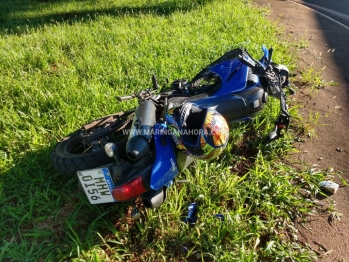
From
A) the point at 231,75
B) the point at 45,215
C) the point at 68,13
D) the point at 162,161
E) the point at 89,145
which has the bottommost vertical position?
the point at 45,215

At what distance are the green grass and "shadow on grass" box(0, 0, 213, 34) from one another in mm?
978

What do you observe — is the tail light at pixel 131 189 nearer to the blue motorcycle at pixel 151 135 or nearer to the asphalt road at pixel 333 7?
the blue motorcycle at pixel 151 135

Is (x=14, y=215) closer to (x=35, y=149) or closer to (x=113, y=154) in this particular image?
(x=35, y=149)

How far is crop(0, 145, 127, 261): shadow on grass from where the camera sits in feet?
7.00

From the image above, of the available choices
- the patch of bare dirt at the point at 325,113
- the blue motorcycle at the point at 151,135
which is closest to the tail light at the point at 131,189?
the blue motorcycle at the point at 151,135

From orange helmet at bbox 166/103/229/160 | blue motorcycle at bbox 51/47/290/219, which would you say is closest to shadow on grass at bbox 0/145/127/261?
blue motorcycle at bbox 51/47/290/219

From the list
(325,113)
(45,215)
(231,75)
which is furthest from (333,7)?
(45,215)

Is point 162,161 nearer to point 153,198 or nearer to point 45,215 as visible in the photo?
point 153,198

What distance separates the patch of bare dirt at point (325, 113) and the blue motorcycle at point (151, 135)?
82 cm

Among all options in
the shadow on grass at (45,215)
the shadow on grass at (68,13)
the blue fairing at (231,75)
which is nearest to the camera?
the shadow on grass at (45,215)

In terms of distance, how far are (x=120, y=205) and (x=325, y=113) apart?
3198mm

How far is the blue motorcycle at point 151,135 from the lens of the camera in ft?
6.56

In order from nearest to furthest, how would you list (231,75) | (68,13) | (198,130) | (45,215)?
1. (198,130)
2. (45,215)
3. (231,75)
4. (68,13)

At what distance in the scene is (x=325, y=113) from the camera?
3988mm
